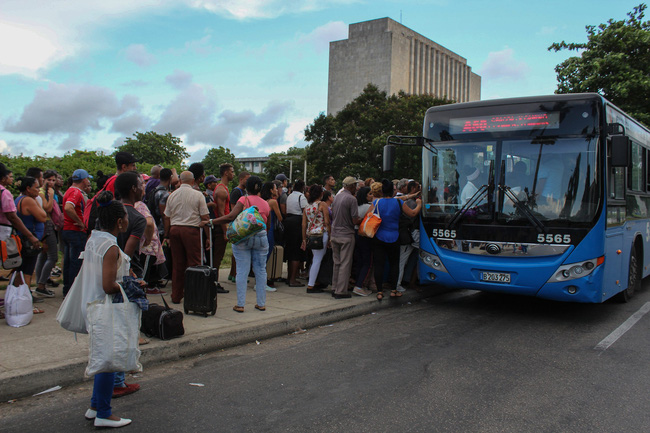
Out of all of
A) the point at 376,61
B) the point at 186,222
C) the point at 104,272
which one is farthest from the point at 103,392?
the point at 376,61

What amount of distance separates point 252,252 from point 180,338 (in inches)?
71.3

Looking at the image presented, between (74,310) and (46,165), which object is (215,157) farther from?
(74,310)

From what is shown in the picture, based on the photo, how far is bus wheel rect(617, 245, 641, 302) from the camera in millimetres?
8630

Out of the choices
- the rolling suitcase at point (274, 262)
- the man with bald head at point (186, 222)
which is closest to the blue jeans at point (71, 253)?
the man with bald head at point (186, 222)

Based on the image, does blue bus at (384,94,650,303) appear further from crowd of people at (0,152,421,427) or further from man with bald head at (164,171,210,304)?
man with bald head at (164,171,210,304)

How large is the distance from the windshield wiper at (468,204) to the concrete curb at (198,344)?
1805 mm

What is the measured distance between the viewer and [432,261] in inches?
320

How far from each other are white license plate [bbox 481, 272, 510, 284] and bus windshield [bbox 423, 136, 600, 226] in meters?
0.75

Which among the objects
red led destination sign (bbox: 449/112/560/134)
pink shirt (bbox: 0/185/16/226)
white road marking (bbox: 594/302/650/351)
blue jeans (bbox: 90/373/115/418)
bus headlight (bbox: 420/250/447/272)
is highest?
red led destination sign (bbox: 449/112/560/134)

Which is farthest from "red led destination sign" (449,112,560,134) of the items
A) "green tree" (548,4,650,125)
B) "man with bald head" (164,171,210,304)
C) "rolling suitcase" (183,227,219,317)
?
"green tree" (548,4,650,125)

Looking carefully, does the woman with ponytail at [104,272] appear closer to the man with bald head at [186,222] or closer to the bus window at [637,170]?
the man with bald head at [186,222]

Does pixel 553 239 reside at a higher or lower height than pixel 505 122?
lower

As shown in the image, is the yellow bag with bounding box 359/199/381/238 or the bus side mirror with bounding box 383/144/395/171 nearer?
the yellow bag with bounding box 359/199/381/238

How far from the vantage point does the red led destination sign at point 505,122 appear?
7273 millimetres
